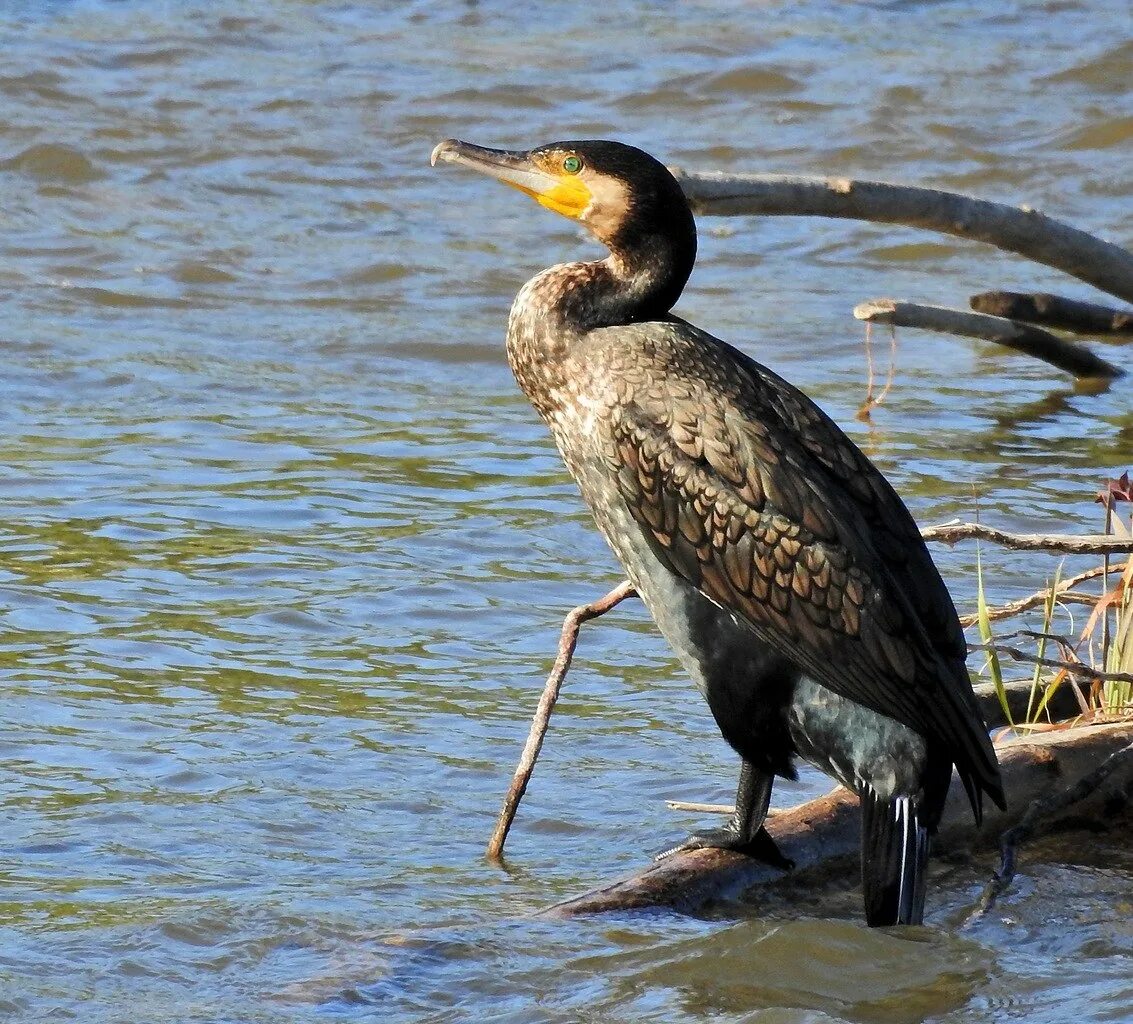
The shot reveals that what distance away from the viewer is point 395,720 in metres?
5.38

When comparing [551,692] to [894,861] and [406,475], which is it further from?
[406,475]

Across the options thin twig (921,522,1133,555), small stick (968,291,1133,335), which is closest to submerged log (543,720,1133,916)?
thin twig (921,522,1133,555)

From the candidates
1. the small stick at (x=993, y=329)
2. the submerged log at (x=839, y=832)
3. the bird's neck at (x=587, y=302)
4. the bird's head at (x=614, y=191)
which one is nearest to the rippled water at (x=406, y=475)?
the submerged log at (x=839, y=832)

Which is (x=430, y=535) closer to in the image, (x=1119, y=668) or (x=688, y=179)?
(x=688, y=179)

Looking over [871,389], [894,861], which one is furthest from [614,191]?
[871,389]

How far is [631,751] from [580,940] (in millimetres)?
1227

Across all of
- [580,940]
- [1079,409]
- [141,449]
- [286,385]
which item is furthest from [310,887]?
[1079,409]

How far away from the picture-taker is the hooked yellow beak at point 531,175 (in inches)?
178

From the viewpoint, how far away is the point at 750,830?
4234 mm

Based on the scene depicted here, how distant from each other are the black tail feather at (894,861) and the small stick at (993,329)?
3.31 metres

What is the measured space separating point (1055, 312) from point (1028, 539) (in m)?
3.59

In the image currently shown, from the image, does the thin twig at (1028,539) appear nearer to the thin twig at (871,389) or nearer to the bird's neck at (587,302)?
the bird's neck at (587,302)

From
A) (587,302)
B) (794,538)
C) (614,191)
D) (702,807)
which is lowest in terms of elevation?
(702,807)

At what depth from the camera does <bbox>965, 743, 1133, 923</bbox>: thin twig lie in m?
4.24
